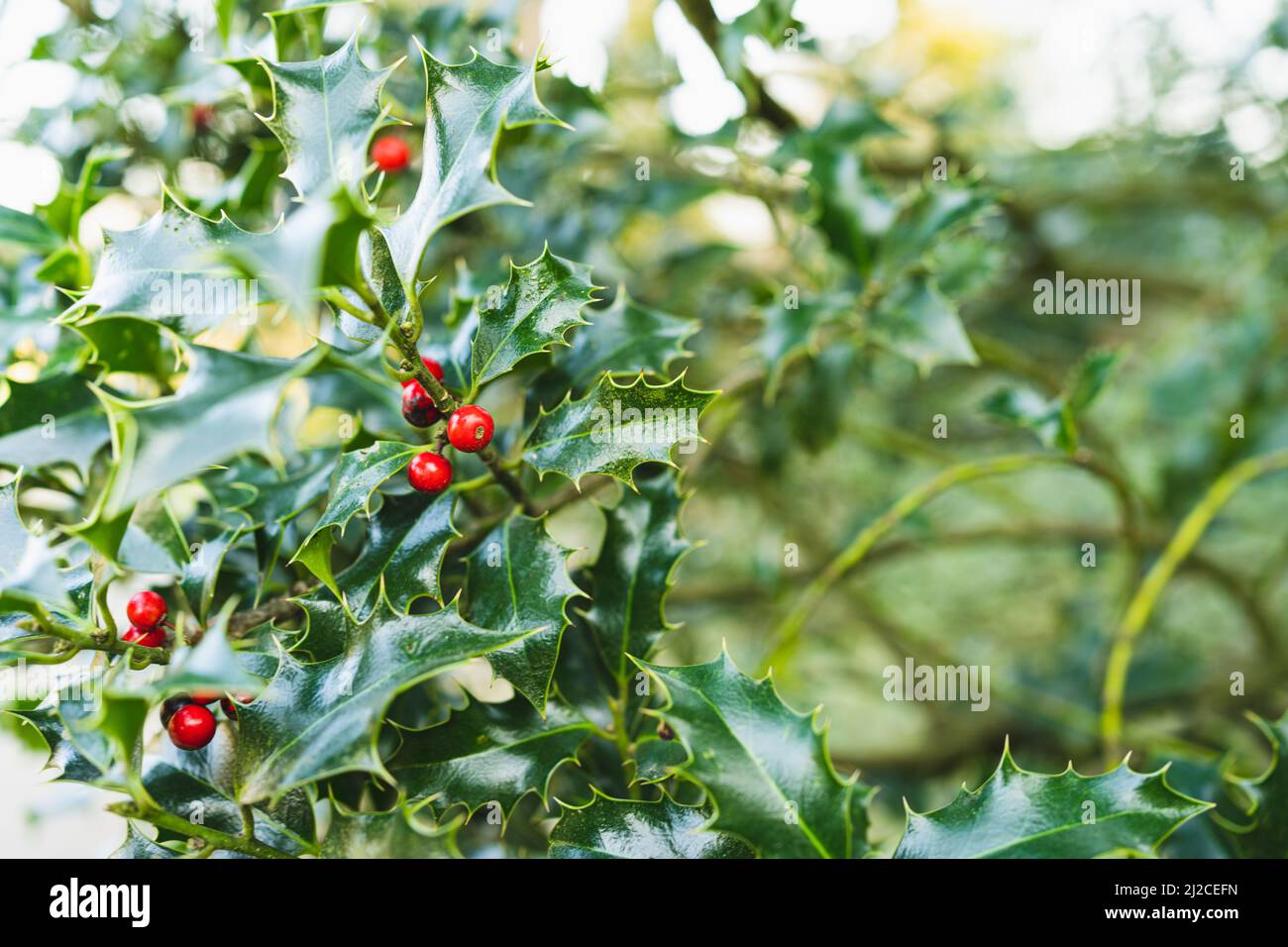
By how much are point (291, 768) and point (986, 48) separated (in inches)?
112

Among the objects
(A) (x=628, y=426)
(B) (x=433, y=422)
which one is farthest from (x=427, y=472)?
(A) (x=628, y=426)

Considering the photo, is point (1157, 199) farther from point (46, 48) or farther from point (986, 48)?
point (46, 48)

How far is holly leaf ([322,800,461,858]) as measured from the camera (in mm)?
543

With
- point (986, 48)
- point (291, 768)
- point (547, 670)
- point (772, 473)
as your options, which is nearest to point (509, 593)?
point (547, 670)

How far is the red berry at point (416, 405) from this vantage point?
619 mm

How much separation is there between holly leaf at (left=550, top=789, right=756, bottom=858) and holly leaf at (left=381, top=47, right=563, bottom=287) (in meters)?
0.37

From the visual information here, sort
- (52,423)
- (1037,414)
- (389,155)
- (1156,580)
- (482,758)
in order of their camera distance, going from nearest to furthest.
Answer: (482,758)
(52,423)
(1037,414)
(389,155)
(1156,580)

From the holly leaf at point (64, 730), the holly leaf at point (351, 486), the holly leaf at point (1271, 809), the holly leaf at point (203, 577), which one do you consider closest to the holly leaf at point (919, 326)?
the holly leaf at point (1271, 809)

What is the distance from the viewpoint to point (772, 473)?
4.63ft

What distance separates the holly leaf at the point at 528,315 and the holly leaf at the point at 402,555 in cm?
10

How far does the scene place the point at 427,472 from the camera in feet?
2.08

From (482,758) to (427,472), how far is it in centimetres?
21

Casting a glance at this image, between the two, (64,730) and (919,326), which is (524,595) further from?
(919,326)
